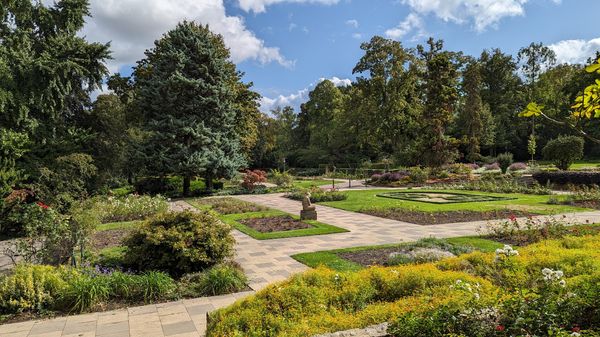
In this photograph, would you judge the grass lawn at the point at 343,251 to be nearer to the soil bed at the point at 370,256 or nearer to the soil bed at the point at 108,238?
the soil bed at the point at 370,256

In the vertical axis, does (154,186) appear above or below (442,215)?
above

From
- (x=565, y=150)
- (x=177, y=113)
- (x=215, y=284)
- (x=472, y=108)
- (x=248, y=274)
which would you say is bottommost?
(x=248, y=274)

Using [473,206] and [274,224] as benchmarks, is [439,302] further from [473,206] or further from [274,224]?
[473,206]

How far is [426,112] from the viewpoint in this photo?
32.1 meters

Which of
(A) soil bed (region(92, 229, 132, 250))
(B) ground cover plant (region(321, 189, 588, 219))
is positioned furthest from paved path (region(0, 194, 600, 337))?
(A) soil bed (region(92, 229, 132, 250))

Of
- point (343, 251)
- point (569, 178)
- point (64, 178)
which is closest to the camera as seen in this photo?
point (343, 251)

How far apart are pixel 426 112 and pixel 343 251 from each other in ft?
85.7

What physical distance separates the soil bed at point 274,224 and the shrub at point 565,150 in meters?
23.1

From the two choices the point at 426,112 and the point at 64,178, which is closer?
the point at 64,178

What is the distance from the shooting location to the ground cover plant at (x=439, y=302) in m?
3.12

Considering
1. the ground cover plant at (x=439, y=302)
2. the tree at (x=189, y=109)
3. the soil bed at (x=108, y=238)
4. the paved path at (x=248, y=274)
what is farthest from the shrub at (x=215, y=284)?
the tree at (x=189, y=109)

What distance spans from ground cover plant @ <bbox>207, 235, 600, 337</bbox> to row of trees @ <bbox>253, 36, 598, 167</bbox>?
25006 millimetres

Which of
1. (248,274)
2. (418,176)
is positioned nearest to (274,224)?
(248,274)

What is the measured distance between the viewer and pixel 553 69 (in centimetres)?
5309
